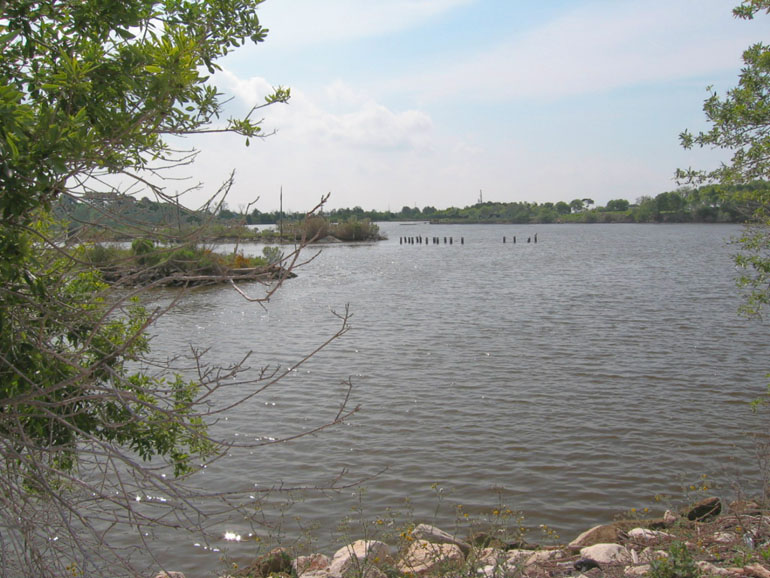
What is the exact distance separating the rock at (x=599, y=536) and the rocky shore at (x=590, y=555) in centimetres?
1

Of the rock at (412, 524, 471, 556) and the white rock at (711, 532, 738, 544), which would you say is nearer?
the white rock at (711, 532, 738, 544)

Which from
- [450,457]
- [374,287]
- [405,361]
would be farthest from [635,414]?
[374,287]

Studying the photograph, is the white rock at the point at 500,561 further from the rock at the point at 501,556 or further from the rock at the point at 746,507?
the rock at the point at 746,507

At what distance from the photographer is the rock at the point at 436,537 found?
6805 millimetres

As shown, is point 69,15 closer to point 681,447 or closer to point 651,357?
point 681,447

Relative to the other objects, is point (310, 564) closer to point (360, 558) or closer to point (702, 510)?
point (360, 558)

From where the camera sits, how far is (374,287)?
114ft

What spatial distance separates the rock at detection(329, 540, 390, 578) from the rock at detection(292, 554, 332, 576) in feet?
0.30

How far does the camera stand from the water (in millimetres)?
9188

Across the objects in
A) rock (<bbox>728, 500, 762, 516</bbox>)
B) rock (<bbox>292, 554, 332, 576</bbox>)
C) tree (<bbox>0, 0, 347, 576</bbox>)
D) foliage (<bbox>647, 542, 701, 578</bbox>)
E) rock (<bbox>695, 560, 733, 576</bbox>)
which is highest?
tree (<bbox>0, 0, 347, 576</bbox>)

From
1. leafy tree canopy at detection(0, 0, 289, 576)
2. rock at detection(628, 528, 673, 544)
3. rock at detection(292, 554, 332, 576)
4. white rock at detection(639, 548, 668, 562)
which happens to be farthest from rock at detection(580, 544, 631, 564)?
leafy tree canopy at detection(0, 0, 289, 576)

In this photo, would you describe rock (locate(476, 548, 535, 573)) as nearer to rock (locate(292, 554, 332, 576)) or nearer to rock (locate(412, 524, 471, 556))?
rock (locate(412, 524, 471, 556))

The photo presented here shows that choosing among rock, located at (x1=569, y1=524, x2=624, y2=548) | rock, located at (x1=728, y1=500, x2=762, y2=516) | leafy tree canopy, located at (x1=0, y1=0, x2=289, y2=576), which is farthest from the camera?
rock, located at (x1=569, y1=524, x2=624, y2=548)

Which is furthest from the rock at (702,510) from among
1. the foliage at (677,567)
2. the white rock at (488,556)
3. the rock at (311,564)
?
the rock at (311,564)
